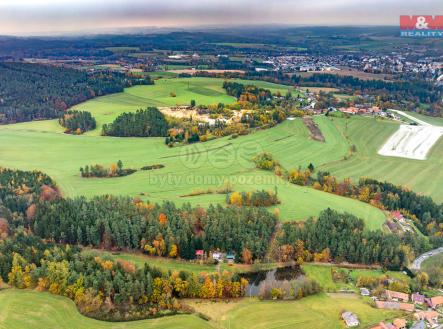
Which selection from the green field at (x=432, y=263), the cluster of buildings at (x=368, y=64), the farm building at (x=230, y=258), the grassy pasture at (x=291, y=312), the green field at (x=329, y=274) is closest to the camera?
the grassy pasture at (x=291, y=312)

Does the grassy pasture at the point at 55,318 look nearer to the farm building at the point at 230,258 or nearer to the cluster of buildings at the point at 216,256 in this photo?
the cluster of buildings at the point at 216,256

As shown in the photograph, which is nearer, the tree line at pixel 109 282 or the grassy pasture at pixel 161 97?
the tree line at pixel 109 282

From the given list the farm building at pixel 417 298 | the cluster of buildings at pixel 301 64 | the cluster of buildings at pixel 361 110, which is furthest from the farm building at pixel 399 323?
the cluster of buildings at pixel 301 64

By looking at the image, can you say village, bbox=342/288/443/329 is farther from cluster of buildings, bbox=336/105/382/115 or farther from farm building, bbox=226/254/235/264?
cluster of buildings, bbox=336/105/382/115

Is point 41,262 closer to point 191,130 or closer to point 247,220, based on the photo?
point 247,220

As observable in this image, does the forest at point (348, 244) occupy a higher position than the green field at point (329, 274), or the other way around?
the forest at point (348, 244)

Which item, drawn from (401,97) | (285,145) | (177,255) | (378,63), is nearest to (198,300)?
(177,255)

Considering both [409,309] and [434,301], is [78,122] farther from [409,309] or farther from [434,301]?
[434,301]
